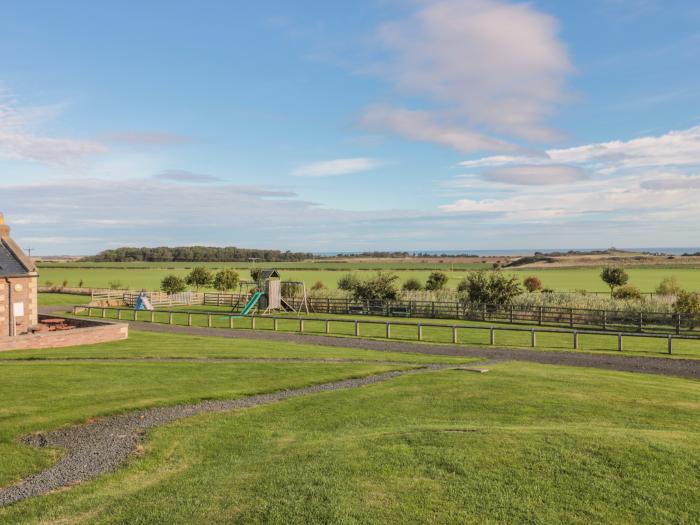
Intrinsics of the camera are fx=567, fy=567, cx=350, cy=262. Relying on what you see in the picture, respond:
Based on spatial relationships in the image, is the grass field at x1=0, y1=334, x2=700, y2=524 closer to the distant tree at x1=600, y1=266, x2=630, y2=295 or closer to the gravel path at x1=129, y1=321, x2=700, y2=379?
the gravel path at x1=129, y1=321, x2=700, y2=379

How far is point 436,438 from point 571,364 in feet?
45.8

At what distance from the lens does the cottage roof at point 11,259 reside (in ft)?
93.6

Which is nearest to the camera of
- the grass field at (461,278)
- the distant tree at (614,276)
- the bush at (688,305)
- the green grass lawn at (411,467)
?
the green grass lawn at (411,467)

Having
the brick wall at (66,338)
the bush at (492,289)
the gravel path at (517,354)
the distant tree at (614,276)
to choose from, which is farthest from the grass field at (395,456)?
the distant tree at (614,276)

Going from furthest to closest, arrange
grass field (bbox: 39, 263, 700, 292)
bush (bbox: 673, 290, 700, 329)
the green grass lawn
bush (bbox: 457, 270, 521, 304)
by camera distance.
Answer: grass field (bbox: 39, 263, 700, 292) → bush (bbox: 457, 270, 521, 304) → bush (bbox: 673, 290, 700, 329) → the green grass lawn

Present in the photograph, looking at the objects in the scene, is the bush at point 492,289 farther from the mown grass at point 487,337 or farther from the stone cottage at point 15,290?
the stone cottage at point 15,290

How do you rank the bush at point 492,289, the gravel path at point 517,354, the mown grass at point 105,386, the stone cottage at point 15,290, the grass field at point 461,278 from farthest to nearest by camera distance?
the grass field at point 461,278 < the bush at point 492,289 < the stone cottage at point 15,290 < the gravel path at point 517,354 < the mown grass at point 105,386

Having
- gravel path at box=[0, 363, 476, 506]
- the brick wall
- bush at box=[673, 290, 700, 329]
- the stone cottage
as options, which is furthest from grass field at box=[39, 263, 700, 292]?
gravel path at box=[0, 363, 476, 506]

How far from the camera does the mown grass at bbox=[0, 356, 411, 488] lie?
11102mm

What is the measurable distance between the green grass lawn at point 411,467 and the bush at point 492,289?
33167 mm

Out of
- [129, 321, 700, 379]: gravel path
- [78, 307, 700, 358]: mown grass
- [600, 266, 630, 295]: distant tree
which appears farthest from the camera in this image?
[600, 266, 630, 295]: distant tree

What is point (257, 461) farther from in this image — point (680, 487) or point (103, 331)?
point (103, 331)

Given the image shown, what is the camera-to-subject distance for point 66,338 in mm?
25375

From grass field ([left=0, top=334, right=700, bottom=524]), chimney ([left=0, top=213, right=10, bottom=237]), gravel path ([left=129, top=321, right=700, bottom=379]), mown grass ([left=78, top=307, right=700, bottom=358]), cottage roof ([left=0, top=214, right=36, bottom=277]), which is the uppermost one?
chimney ([left=0, top=213, right=10, bottom=237])
